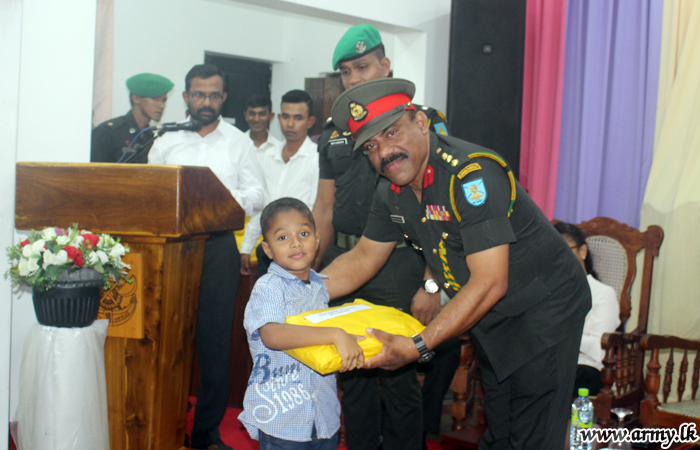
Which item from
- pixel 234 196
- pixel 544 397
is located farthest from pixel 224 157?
pixel 544 397

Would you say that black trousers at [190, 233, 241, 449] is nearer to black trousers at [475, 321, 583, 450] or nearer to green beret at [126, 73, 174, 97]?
black trousers at [475, 321, 583, 450]

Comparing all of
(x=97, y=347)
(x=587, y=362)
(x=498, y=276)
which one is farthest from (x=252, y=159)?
(x=587, y=362)

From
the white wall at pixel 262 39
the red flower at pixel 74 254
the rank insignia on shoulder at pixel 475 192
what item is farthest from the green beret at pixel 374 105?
the white wall at pixel 262 39

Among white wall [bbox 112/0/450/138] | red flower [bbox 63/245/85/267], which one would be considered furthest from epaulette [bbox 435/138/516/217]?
white wall [bbox 112/0/450/138]

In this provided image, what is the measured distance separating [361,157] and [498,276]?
1.06m

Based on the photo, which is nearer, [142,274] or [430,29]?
[142,274]

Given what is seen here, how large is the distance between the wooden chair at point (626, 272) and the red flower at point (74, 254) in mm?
2239

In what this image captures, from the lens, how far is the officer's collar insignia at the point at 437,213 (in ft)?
5.88

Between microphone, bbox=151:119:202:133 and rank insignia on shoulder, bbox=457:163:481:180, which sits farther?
microphone, bbox=151:119:202:133

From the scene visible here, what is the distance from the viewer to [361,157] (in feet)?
8.46

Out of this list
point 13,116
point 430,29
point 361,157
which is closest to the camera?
point 13,116

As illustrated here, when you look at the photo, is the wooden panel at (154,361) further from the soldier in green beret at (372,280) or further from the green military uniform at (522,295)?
the green military uniform at (522,295)

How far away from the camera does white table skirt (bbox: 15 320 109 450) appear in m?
1.97

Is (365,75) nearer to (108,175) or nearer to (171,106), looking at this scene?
(108,175)
